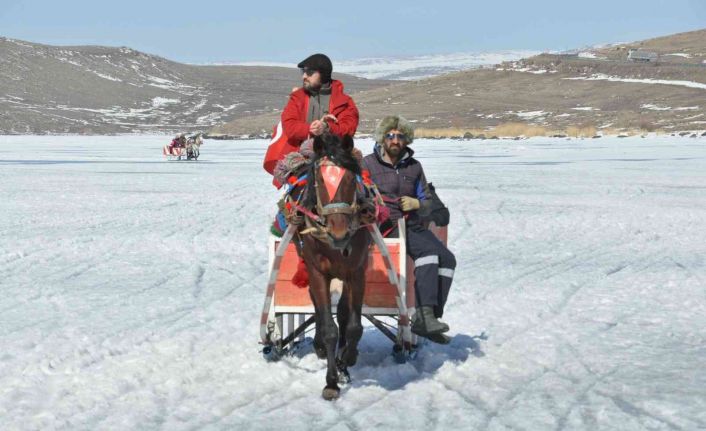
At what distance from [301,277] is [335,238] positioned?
929mm

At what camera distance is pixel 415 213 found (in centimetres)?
579

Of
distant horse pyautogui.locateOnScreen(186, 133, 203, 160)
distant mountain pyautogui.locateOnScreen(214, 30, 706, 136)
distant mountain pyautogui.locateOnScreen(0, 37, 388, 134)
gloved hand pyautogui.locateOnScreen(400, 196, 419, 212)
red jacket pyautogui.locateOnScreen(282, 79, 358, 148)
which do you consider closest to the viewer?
red jacket pyautogui.locateOnScreen(282, 79, 358, 148)

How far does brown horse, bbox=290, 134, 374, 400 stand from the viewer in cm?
475

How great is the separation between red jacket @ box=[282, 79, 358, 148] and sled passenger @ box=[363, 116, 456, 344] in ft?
1.03

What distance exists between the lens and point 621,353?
614 centimetres

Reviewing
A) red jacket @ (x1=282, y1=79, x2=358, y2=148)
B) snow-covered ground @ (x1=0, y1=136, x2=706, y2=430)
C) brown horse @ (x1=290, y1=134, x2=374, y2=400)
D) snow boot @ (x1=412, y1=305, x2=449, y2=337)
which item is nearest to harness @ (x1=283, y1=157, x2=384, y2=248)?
brown horse @ (x1=290, y1=134, x2=374, y2=400)

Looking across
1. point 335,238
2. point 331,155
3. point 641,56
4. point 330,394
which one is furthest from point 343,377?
point 641,56

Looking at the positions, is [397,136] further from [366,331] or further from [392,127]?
[366,331]

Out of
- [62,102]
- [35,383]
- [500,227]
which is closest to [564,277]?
[500,227]

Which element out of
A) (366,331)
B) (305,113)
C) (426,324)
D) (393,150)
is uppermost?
(305,113)

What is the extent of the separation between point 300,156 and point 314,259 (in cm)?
65

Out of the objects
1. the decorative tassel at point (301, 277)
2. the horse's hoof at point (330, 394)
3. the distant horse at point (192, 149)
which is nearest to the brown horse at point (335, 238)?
the horse's hoof at point (330, 394)

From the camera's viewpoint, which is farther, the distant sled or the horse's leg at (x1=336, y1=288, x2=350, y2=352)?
the distant sled

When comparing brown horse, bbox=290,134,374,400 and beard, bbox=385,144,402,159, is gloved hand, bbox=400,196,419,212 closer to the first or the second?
beard, bbox=385,144,402,159
